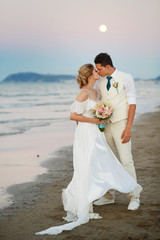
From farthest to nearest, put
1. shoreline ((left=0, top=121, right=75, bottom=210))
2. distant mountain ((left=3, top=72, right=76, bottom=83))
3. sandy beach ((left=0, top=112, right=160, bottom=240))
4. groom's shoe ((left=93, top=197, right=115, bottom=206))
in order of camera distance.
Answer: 1. distant mountain ((left=3, top=72, right=76, bottom=83))
2. shoreline ((left=0, top=121, right=75, bottom=210))
3. groom's shoe ((left=93, top=197, right=115, bottom=206))
4. sandy beach ((left=0, top=112, right=160, bottom=240))

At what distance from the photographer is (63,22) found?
118ft

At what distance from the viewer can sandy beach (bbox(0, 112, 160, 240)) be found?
3.80 m

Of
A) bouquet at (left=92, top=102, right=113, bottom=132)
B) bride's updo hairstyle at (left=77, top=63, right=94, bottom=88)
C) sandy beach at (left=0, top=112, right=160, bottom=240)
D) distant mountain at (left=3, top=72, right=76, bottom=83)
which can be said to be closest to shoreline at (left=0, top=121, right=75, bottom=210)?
sandy beach at (left=0, top=112, right=160, bottom=240)

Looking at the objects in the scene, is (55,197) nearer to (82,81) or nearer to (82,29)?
(82,81)

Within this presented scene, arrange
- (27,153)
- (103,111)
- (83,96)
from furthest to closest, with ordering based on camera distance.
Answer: (27,153) → (83,96) → (103,111)

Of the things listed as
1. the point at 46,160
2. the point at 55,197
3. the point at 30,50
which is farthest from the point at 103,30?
the point at 55,197

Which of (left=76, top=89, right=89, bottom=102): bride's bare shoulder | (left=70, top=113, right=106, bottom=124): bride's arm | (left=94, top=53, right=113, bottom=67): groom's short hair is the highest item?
(left=94, top=53, right=113, bottom=67): groom's short hair

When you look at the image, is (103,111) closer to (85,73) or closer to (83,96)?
(83,96)

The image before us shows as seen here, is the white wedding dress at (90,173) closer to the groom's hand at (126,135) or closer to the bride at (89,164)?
the bride at (89,164)

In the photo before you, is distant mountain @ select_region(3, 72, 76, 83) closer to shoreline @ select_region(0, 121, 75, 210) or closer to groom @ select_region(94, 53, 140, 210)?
shoreline @ select_region(0, 121, 75, 210)

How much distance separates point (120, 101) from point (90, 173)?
1075mm

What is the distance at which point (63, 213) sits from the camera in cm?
459

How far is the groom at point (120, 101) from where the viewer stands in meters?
4.52

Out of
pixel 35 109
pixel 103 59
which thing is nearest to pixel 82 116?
pixel 103 59
